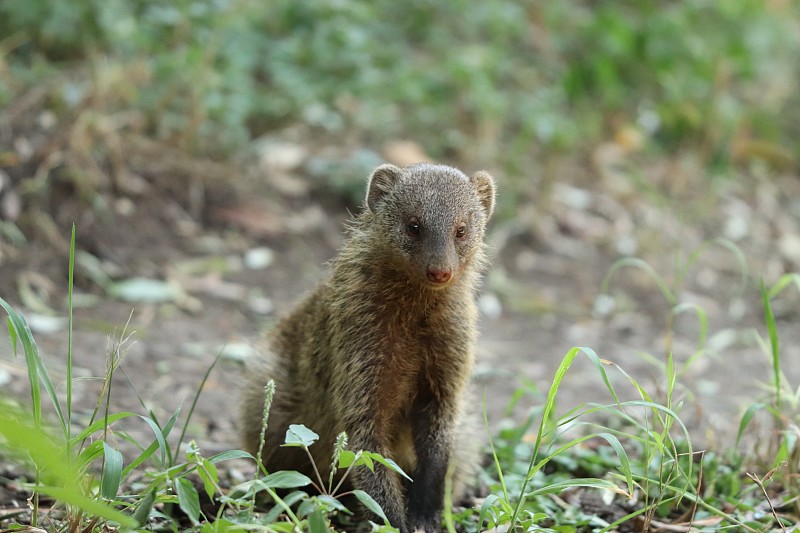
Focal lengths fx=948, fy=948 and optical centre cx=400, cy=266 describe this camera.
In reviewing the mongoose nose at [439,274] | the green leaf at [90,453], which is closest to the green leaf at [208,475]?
the green leaf at [90,453]

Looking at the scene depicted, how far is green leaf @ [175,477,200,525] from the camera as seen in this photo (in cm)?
275

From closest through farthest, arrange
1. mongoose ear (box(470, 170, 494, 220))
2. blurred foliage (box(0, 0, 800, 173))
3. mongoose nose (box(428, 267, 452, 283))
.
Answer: mongoose nose (box(428, 267, 452, 283)) → mongoose ear (box(470, 170, 494, 220)) → blurred foliage (box(0, 0, 800, 173))

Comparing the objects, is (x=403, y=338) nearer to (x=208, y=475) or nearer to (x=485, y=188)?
(x=485, y=188)

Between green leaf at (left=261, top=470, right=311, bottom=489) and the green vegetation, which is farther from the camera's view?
the green vegetation

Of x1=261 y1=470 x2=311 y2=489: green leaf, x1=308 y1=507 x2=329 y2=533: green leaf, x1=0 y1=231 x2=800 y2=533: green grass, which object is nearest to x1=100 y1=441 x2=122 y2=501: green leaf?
x1=0 y1=231 x2=800 y2=533: green grass

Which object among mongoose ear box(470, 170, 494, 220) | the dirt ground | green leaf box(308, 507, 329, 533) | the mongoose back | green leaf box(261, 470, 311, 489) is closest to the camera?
green leaf box(308, 507, 329, 533)

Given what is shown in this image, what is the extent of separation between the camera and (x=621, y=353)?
6.57 metres

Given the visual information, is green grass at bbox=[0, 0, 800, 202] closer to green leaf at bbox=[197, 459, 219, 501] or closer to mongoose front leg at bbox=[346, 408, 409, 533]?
mongoose front leg at bbox=[346, 408, 409, 533]

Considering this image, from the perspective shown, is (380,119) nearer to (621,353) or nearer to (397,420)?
(621,353)

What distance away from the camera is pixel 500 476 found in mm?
2980

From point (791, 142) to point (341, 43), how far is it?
5338mm

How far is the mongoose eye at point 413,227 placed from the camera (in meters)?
3.72

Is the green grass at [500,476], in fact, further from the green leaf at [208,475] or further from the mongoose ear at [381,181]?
the mongoose ear at [381,181]

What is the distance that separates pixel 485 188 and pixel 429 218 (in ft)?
1.86
